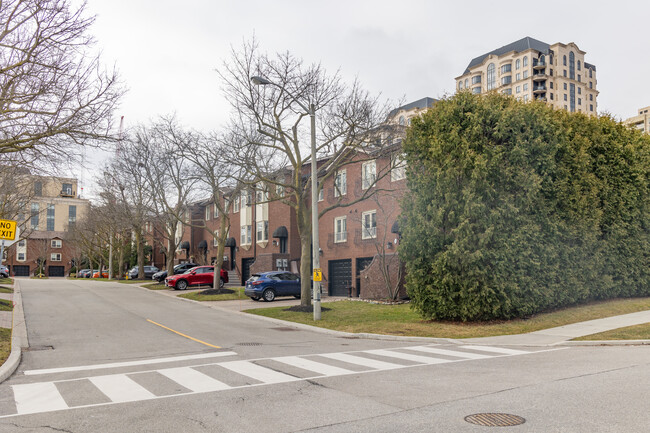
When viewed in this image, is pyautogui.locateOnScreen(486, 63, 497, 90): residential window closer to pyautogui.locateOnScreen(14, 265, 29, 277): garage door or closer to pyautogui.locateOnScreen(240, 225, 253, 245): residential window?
pyautogui.locateOnScreen(240, 225, 253, 245): residential window

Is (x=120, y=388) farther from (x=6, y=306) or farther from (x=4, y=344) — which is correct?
(x=6, y=306)

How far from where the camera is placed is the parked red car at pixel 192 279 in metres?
38.5

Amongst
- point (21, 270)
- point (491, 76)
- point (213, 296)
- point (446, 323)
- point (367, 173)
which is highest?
point (491, 76)

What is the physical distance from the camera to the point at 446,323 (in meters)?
17.0

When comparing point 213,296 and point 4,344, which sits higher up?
point 4,344

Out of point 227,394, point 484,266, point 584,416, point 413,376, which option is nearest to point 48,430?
point 227,394

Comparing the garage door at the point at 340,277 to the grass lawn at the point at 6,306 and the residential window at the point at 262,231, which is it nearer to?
the residential window at the point at 262,231

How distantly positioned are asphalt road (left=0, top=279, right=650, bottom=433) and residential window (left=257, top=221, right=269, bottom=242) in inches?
1157

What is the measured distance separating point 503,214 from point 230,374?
10.5m

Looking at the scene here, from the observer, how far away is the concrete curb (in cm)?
969

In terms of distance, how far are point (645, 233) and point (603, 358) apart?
1252 centimetres

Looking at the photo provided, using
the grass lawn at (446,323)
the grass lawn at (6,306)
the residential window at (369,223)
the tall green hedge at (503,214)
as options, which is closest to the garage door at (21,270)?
the grass lawn at (6,306)

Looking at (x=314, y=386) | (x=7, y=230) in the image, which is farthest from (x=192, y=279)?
(x=314, y=386)

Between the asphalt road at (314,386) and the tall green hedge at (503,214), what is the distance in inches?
139
